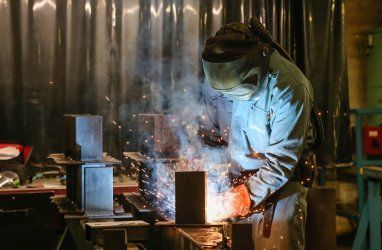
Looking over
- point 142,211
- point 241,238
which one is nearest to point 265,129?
point 142,211

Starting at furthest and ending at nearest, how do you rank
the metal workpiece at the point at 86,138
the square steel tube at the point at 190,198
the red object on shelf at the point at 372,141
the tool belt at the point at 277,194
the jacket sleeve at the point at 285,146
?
the red object on shelf at the point at 372,141
the metal workpiece at the point at 86,138
the tool belt at the point at 277,194
the jacket sleeve at the point at 285,146
the square steel tube at the point at 190,198

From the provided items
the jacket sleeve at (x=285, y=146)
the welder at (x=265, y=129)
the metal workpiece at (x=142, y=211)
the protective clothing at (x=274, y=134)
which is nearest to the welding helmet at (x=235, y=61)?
the welder at (x=265, y=129)

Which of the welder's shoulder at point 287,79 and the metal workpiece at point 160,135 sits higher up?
the welder's shoulder at point 287,79

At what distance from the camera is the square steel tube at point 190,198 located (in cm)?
283

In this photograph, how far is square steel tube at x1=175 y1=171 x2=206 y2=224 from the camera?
2834mm

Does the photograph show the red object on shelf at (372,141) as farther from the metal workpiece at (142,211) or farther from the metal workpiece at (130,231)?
the metal workpiece at (130,231)

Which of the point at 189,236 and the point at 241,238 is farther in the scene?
the point at 189,236

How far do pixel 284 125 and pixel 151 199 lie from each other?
3.28 ft

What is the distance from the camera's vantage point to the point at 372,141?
6863mm

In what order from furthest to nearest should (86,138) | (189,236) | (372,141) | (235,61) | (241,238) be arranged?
1. (372,141)
2. (86,138)
3. (235,61)
4. (189,236)
5. (241,238)

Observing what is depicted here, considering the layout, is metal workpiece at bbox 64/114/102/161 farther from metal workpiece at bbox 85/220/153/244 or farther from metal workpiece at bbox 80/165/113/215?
metal workpiece at bbox 85/220/153/244

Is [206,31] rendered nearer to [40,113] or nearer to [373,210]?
[40,113]

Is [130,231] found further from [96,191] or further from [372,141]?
[372,141]

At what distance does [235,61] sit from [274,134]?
1.75ft
